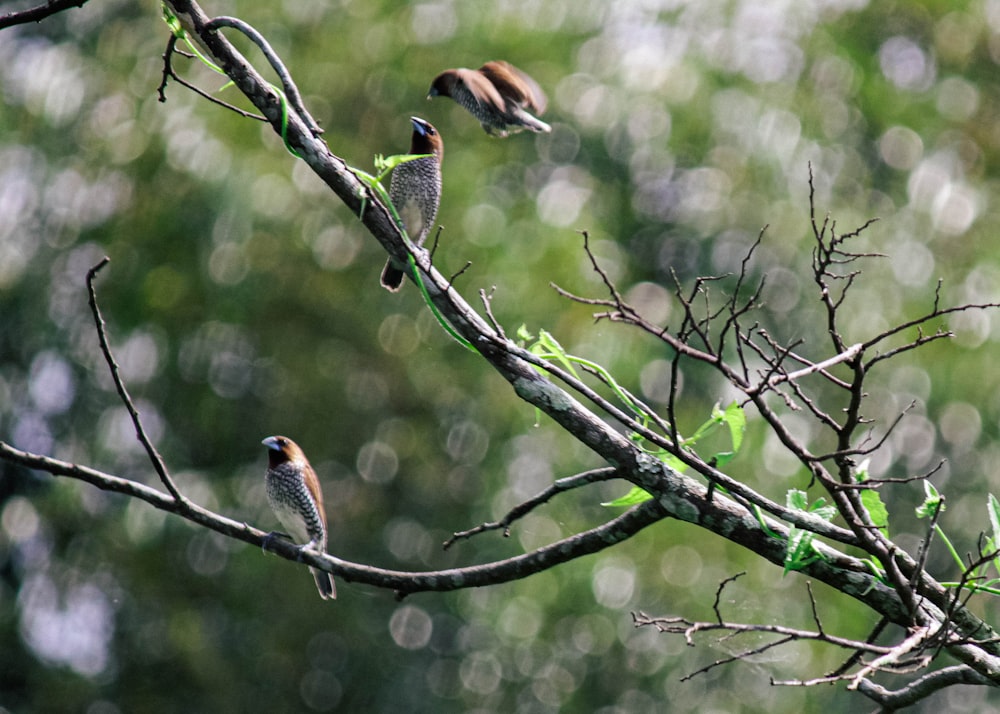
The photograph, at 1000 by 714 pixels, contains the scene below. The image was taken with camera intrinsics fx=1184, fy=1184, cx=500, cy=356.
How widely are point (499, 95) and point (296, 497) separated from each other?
203cm

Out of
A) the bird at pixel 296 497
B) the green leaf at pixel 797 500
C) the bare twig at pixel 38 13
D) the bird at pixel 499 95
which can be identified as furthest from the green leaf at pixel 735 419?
the bird at pixel 296 497

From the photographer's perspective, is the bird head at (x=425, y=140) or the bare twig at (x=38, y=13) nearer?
the bare twig at (x=38, y=13)

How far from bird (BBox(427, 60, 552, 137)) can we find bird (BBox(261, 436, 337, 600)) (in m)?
1.87

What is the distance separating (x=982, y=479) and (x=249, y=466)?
4607 mm

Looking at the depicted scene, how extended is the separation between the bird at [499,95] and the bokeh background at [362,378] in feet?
14.3

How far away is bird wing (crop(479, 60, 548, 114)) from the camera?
2.30m

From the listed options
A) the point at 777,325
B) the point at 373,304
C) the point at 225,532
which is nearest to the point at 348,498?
the point at 373,304

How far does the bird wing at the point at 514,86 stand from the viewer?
2.30 meters

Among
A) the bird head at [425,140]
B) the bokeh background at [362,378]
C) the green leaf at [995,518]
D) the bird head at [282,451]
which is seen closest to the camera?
the green leaf at [995,518]

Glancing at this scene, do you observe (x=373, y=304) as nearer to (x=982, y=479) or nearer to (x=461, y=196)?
(x=461, y=196)

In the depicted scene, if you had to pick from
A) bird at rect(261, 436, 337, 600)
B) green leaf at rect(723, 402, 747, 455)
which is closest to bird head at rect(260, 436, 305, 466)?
bird at rect(261, 436, 337, 600)

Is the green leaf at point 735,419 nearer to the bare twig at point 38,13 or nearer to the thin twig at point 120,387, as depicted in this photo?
the thin twig at point 120,387

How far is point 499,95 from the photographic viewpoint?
2.31m

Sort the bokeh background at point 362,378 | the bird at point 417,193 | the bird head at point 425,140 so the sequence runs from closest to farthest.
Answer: the bird head at point 425,140, the bird at point 417,193, the bokeh background at point 362,378
